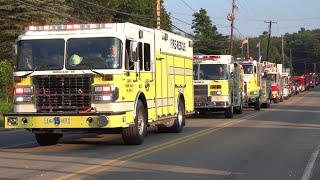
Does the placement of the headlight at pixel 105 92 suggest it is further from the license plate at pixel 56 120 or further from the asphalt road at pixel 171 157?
the asphalt road at pixel 171 157

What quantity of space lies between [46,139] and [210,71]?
470 inches

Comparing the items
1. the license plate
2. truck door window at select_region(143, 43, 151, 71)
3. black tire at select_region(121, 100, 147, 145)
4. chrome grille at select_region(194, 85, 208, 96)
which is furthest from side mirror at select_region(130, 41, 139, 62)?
chrome grille at select_region(194, 85, 208, 96)

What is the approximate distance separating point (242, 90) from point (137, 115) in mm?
17135

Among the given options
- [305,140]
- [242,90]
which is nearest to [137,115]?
[305,140]

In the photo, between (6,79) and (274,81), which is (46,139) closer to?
(6,79)

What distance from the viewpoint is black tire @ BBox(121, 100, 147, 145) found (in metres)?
13.2

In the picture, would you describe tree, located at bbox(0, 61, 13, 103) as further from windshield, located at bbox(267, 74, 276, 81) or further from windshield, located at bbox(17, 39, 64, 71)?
windshield, located at bbox(17, 39, 64, 71)

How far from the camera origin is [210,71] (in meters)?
24.5

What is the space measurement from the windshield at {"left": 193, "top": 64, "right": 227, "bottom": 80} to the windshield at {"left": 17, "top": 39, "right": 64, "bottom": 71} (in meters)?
12.4

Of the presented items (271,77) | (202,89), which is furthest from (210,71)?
(271,77)

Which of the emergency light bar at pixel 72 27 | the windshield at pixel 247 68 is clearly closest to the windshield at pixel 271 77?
the windshield at pixel 247 68

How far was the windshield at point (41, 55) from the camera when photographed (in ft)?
41.3

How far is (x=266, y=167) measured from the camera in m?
10.1

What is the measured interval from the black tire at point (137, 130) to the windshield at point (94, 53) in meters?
1.62
